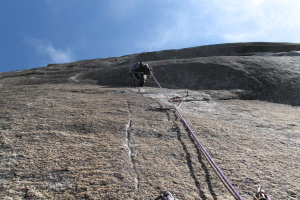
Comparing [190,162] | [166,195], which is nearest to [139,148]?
[190,162]

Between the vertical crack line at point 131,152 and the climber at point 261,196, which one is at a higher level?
the vertical crack line at point 131,152

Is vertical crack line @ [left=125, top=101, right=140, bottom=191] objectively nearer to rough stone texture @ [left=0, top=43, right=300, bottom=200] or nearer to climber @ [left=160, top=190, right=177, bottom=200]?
rough stone texture @ [left=0, top=43, right=300, bottom=200]

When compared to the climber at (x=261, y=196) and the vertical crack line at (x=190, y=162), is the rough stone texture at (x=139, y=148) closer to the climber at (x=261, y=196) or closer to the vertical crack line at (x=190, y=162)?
the vertical crack line at (x=190, y=162)

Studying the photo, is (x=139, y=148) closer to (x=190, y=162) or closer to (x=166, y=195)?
(x=190, y=162)

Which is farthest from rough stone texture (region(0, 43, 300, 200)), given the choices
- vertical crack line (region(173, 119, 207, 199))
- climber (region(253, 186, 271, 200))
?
climber (region(253, 186, 271, 200))

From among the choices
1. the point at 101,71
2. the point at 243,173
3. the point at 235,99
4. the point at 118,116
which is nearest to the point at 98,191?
the point at 243,173

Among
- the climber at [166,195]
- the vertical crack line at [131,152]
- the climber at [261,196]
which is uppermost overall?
the vertical crack line at [131,152]

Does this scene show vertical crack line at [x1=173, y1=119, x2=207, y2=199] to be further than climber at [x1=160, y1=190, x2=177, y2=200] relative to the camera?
Yes

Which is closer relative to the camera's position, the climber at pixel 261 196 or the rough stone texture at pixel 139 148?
the climber at pixel 261 196

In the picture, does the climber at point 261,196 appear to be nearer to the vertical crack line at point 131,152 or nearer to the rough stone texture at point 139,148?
the rough stone texture at point 139,148

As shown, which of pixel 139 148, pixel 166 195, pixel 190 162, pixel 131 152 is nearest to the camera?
pixel 166 195

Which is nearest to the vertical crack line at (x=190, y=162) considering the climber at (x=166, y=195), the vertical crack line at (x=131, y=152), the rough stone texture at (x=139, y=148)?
the rough stone texture at (x=139, y=148)

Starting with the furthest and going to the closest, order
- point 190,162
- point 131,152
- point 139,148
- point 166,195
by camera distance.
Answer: point 139,148
point 131,152
point 190,162
point 166,195

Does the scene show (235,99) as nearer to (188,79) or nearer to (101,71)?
(188,79)
